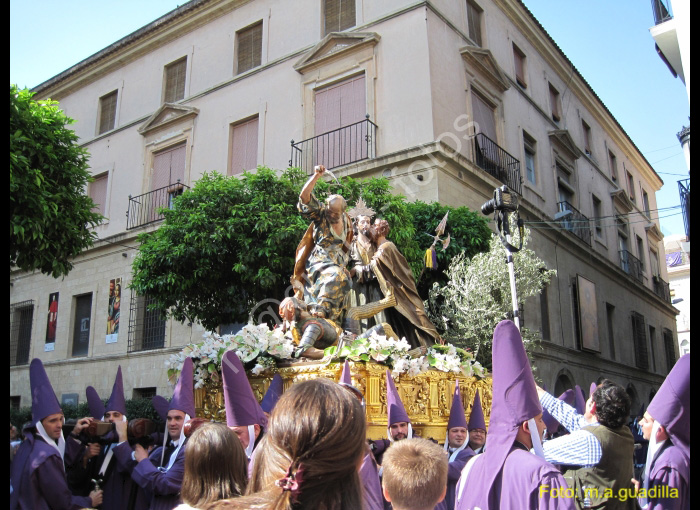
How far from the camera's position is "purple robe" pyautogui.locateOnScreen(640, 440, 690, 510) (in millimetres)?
3184

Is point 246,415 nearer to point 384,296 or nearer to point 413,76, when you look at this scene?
point 384,296

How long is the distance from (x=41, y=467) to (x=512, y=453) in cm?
315

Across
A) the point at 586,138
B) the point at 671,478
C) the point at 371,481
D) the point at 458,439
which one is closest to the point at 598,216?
the point at 586,138

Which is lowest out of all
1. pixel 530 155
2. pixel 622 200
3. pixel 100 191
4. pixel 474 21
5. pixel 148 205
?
pixel 148 205

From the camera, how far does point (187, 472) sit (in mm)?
2586

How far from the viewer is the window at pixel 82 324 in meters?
22.1

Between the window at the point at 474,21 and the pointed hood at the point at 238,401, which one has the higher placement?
the window at the point at 474,21

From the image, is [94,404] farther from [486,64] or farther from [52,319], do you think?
[52,319]

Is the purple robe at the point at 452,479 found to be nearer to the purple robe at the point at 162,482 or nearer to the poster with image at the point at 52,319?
the purple robe at the point at 162,482

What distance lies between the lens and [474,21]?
1942 cm

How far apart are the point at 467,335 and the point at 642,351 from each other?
1814 cm

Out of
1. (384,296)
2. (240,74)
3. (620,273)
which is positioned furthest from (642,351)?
(384,296)

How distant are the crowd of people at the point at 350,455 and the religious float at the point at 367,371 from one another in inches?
26.7

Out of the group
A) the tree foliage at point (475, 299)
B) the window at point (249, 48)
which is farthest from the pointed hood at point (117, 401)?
the window at point (249, 48)
